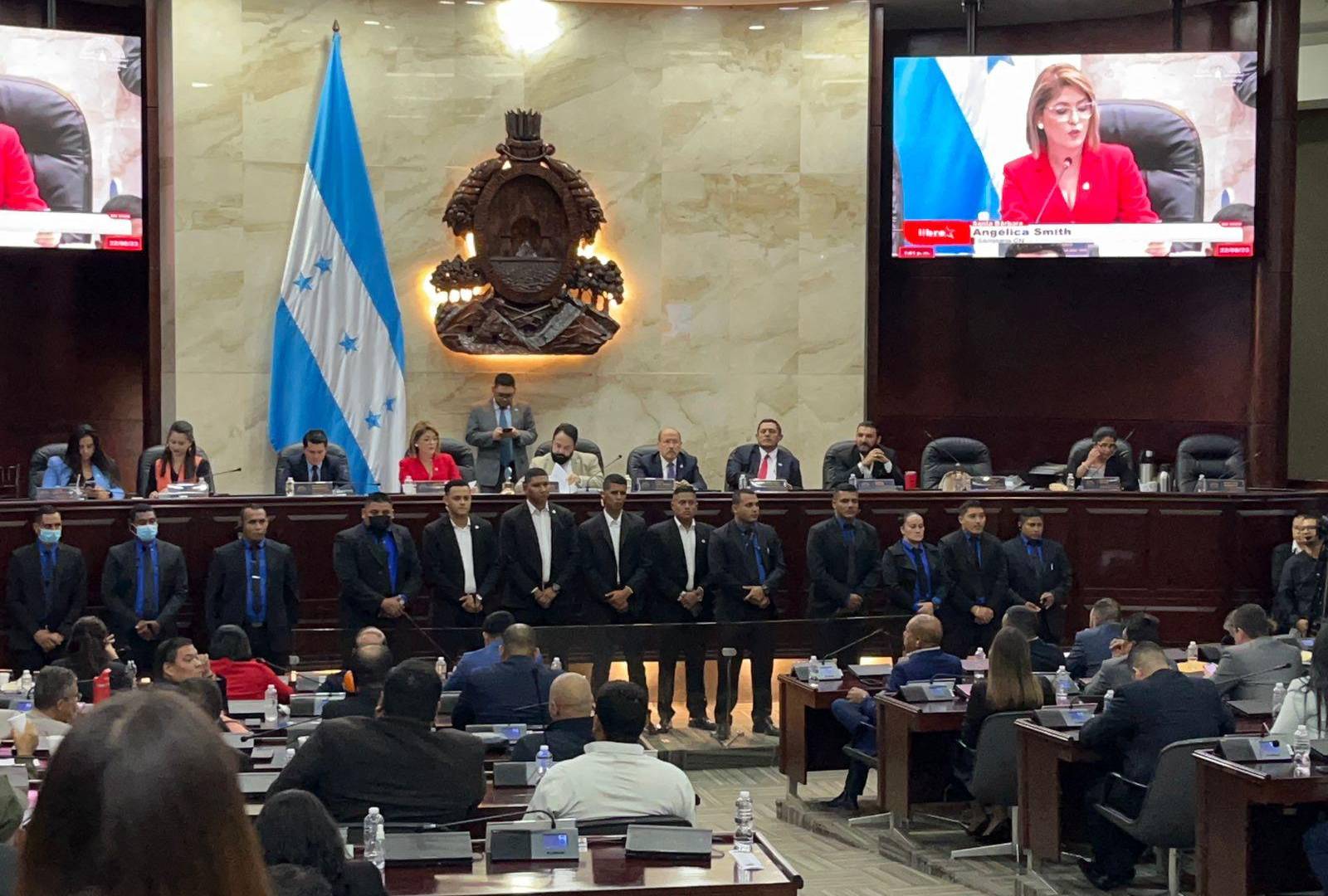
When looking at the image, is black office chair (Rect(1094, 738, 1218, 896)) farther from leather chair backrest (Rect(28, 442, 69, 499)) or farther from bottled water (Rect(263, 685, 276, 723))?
leather chair backrest (Rect(28, 442, 69, 499))

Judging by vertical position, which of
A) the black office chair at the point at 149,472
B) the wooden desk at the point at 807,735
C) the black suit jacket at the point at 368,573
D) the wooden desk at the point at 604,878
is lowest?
the wooden desk at the point at 807,735

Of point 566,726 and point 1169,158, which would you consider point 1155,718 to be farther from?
point 1169,158

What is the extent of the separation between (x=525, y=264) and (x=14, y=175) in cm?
397

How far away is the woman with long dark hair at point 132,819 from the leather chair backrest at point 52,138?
40.8ft

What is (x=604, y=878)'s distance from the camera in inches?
182

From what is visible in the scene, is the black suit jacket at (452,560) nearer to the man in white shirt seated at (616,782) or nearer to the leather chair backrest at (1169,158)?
the man in white shirt seated at (616,782)

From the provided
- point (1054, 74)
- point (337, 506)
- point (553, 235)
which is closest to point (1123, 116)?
point (1054, 74)

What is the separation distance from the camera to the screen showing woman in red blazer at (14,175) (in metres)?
12.6

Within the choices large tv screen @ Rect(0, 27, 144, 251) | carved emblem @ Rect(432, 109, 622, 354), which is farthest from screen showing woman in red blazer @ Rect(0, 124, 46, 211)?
carved emblem @ Rect(432, 109, 622, 354)

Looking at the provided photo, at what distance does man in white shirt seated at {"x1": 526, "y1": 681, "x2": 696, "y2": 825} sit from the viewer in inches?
209

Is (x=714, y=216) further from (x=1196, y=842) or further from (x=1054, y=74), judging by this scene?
(x=1196, y=842)

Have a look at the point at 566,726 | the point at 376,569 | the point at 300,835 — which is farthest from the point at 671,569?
the point at 300,835

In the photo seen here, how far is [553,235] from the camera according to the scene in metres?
14.1

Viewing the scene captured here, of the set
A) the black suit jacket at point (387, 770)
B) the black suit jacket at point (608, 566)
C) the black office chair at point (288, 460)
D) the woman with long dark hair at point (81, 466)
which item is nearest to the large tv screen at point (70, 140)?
the woman with long dark hair at point (81, 466)
